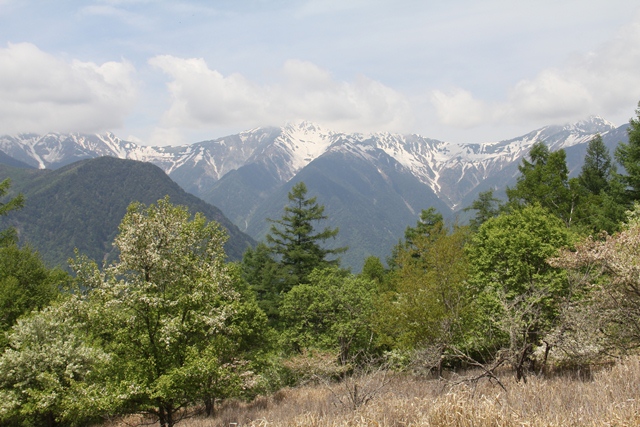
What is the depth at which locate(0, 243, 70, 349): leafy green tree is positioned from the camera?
27.4m

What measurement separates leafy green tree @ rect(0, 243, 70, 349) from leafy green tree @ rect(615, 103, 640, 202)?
1459 inches

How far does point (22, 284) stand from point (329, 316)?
73.4 ft

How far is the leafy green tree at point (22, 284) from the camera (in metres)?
27.4

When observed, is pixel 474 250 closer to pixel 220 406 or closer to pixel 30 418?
pixel 220 406

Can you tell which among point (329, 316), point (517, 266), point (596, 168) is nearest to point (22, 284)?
point (329, 316)

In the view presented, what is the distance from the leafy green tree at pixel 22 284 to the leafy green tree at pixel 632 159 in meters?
37.1

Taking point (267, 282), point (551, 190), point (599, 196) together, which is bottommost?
point (267, 282)

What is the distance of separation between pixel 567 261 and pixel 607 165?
1666 inches

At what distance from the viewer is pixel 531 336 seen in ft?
56.7

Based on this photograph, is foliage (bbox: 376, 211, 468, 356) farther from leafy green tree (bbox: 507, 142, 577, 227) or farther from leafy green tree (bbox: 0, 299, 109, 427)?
leafy green tree (bbox: 507, 142, 577, 227)

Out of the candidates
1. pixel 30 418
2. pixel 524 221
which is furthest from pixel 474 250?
pixel 30 418

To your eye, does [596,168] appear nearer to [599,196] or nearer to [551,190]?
[599,196]

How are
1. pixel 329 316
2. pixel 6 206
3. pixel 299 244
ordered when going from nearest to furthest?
pixel 6 206 < pixel 329 316 < pixel 299 244

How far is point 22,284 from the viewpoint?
30.9 meters
